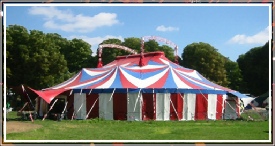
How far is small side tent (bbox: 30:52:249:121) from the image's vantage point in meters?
13.3

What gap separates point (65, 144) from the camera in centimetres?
691

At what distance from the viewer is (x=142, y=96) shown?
1334 cm

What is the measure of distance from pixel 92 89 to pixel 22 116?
8.30ft

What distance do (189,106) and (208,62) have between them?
1102 centimetres

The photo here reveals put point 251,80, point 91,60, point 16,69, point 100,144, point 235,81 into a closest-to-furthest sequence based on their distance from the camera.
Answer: point 100,144 < point 16,69 < point 251,80 < point 235,81 < point 91,60

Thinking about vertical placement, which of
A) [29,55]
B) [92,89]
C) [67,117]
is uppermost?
[29,55]

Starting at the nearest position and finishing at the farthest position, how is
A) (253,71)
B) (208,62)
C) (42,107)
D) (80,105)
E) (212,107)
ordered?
(80,105), (212,107), (42,107), (253,71), (208,62)

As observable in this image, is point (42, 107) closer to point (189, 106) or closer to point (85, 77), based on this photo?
point (85, 77)

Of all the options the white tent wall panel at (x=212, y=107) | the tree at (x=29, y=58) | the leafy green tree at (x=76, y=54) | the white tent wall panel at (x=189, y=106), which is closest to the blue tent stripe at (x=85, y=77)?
the tree at (x=29, y=58)

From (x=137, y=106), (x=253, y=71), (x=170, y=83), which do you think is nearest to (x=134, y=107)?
(x=137, y=106)

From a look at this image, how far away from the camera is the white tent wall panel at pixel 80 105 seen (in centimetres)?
1374

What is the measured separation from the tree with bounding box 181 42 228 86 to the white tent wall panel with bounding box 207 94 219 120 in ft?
31.1

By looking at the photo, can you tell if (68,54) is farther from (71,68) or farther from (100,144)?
(100,144)

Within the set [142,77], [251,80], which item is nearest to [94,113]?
[142,77]
